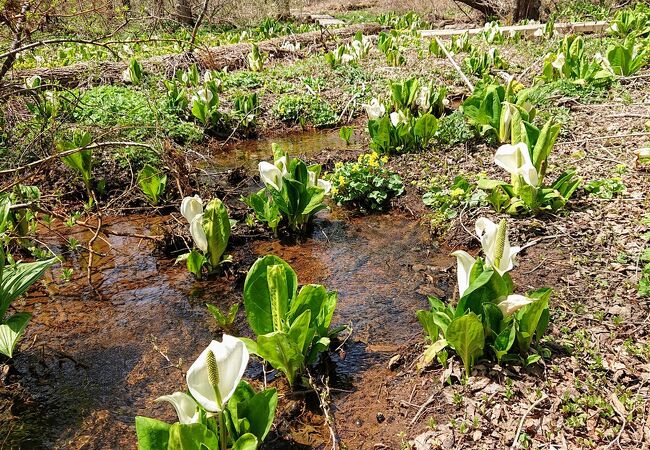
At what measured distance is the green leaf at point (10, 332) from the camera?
237 cm

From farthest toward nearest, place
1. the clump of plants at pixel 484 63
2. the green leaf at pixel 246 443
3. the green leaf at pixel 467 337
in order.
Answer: the clump of plants at pixel 484 63 → the green leaf at pixel 467 337 → the green leaf at pixel 246 443

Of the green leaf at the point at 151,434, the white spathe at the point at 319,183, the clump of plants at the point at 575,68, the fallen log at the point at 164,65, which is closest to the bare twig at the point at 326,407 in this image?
the green leaf at the point at 151,434

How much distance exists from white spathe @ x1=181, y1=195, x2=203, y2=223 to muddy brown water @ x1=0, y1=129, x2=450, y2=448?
1.54 feet

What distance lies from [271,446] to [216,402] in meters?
0.57

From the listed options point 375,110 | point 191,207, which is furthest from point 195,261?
point 375,110

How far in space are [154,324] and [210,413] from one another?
1388 mm

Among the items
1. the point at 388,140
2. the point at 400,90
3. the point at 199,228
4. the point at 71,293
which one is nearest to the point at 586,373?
the point at 199,228

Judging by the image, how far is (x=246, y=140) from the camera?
22.9 ft

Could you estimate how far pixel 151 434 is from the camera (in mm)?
1778

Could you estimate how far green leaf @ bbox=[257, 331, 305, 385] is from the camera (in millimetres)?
2201

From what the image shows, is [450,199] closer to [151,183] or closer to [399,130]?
[399,130]

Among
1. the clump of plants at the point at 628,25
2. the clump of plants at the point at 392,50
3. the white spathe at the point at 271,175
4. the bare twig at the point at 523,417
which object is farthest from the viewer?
the clump of plants at the point at 392,50

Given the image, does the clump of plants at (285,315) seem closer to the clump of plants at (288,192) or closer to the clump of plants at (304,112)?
the clump of plants at (288,192)

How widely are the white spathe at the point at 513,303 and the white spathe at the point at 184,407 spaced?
131cm
